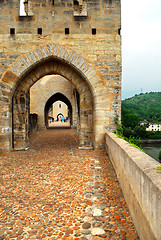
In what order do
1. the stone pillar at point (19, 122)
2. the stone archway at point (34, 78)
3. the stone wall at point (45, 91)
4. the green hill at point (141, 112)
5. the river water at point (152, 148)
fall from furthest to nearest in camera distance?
the green hill at point (141, 112), the river water at point (152, 148), the stone wall at point (45, 91), the stone pillar at point (19, 122), the stone archway at point (34, 78)

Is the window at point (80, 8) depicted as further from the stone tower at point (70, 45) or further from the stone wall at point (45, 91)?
the stone wall at point (45, 91)

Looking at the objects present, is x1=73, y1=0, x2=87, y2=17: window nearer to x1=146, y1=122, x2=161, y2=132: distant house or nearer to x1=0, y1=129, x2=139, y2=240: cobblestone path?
x1=0, y1=129, x2=139, y2=240: cobblestone path

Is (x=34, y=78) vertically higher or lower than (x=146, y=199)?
higher

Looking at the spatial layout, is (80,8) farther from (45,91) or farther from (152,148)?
(152,148)

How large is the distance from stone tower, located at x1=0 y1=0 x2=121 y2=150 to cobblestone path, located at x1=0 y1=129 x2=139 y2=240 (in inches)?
89.4

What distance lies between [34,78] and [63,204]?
5011mm

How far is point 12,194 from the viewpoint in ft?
9.30

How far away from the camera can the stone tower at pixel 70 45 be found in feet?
19.4

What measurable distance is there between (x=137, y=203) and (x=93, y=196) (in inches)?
40.6

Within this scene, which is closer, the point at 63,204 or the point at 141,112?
the point at 63,204

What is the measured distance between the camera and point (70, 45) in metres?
6.05

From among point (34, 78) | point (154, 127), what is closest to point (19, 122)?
point (34, 78)

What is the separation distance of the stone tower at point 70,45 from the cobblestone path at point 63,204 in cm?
227

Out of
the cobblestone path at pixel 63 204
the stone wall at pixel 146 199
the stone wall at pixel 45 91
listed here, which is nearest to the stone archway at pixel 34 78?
the cobblestone path at pixel 63 204
